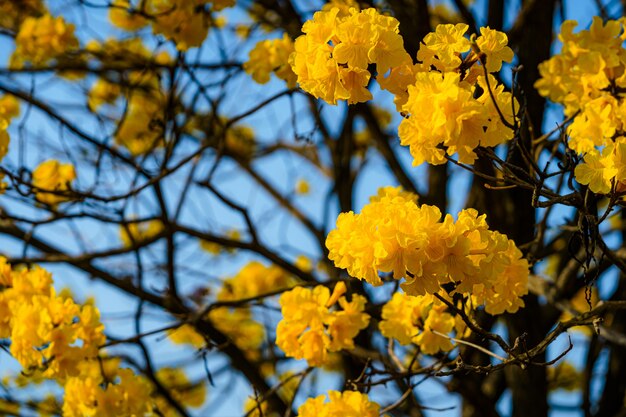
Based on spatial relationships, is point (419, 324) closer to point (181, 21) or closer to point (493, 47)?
point (493, 47)

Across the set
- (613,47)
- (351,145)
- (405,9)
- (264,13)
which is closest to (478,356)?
(351,145)

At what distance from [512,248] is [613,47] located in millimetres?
811

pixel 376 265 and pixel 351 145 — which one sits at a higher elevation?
pixel 351 145

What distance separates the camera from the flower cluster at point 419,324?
251cm

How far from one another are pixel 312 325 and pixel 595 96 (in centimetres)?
110

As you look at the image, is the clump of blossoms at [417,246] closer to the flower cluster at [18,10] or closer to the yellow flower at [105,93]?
the flower cluster at [18,10]

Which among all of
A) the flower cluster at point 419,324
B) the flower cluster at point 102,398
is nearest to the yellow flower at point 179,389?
the flower cluster at point 102,398

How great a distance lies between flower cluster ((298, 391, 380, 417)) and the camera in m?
2.28

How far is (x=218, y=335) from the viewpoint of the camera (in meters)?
3.78

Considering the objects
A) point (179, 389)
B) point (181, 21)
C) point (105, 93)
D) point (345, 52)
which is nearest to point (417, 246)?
point (345, 52)

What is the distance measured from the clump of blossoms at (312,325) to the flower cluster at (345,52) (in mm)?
830

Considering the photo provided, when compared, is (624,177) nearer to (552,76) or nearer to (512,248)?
(512,248)

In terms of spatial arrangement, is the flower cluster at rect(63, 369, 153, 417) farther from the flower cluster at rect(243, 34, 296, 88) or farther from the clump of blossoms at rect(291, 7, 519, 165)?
the clump of blossoms at rect(291, 7, 519, 165)

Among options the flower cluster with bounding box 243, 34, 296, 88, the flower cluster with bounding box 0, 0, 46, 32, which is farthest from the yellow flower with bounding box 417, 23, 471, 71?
the flower cluster with bounding box 0, 0, 46, 32
